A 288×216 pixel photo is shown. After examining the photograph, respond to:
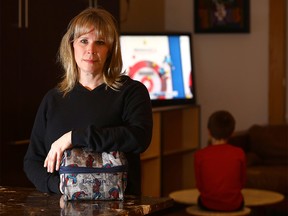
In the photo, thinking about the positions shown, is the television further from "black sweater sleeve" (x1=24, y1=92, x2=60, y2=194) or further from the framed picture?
"black sweater sleeve" (x1=24, y1=92, x2=60, y2=194)

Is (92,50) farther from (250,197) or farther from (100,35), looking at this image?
(250,197)

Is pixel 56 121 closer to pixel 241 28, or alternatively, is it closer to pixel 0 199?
pixel 0 199

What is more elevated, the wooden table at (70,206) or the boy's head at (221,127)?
the boy's head at (221,127)

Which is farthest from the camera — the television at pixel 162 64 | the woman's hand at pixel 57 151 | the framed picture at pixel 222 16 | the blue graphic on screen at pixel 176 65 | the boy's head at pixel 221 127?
the framed picture at pixel 222 16

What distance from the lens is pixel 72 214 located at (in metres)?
2.17

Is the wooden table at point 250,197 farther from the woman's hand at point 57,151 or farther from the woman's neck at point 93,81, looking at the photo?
the woman's hand at point 57,151

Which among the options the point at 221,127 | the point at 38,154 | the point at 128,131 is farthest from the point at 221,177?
the point at 128,131

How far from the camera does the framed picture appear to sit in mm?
6910

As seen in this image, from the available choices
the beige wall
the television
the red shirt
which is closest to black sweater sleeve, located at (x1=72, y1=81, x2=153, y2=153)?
the red shirt

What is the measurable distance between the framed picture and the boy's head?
7.31 feet

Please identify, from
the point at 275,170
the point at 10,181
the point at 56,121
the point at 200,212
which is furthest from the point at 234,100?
the point at 56,121

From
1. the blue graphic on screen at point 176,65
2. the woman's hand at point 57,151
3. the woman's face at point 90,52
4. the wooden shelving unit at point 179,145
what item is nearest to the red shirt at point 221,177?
the wooden shelving unit at point 179,145

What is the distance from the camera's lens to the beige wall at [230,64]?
6973mm

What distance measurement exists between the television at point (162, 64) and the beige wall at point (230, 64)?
603 millimetres
